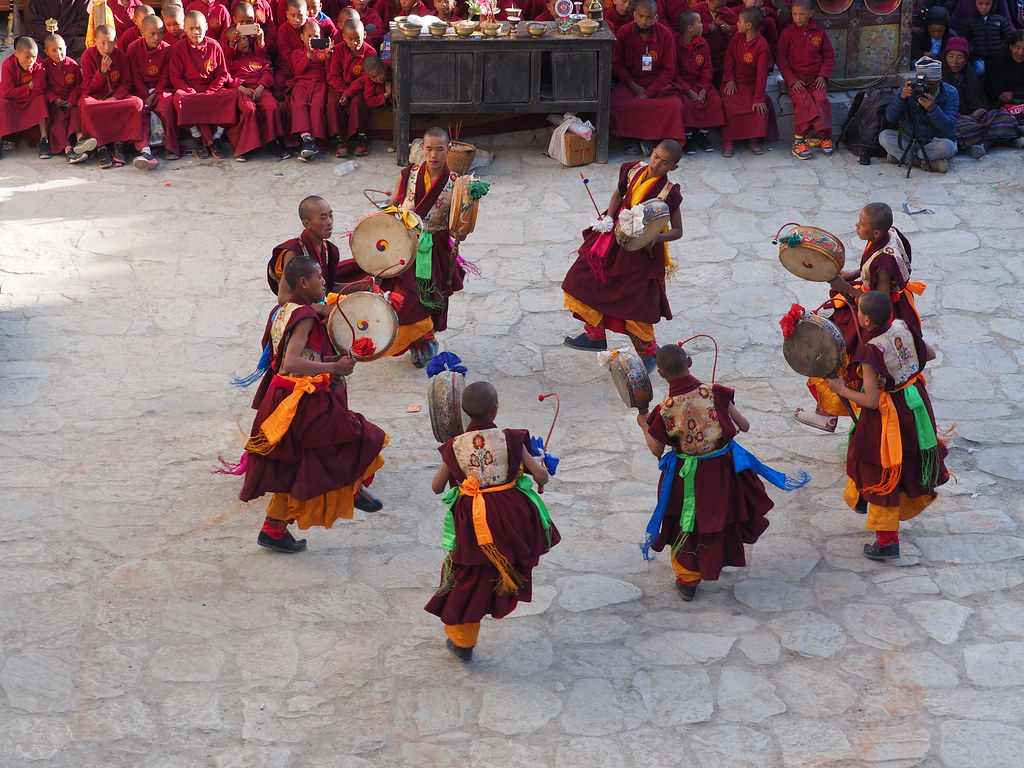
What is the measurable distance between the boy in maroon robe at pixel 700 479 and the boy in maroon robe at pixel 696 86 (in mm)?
6094

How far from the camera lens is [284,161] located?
1040 cm

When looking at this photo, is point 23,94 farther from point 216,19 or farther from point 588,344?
point 588,344

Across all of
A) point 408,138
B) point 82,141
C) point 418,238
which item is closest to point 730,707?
point 418,238

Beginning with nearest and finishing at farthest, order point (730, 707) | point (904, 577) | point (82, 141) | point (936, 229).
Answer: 1. point (730, 707)
2. point (904, 577)
3. point (936, 229)
4. point (82, 141)

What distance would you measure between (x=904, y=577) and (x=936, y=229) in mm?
4484

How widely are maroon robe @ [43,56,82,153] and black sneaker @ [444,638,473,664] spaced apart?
23.6 feet

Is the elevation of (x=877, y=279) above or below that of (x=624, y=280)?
above

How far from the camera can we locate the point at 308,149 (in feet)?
34.0

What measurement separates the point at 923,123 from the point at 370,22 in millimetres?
4929

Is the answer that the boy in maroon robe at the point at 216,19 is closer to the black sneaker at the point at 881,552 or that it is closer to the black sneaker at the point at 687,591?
the black sneaker at the point at 687,591

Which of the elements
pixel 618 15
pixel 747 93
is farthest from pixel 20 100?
pixel 747 93

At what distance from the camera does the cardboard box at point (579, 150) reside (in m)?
10.2

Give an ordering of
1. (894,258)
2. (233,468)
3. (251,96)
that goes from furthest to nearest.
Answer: (251,96), (233,468), (894,258)

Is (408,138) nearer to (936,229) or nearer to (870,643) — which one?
(936,229)
